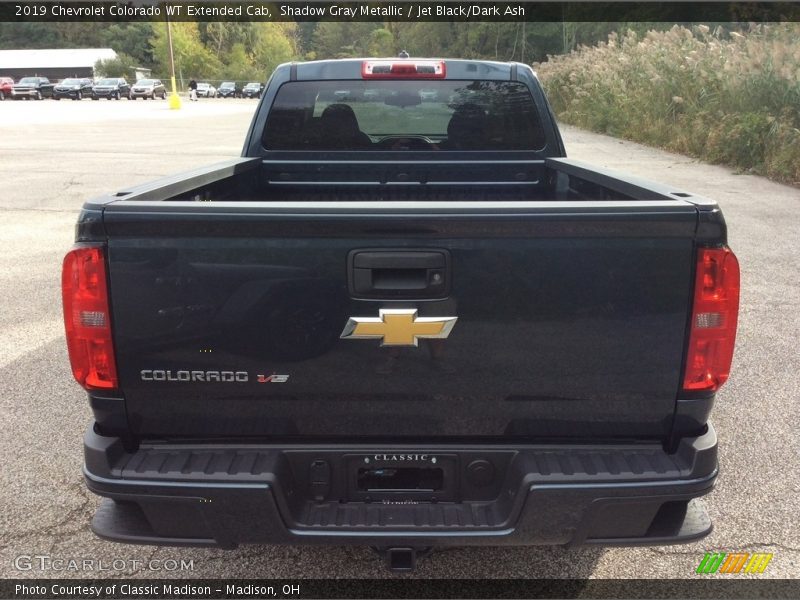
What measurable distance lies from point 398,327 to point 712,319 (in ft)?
3.22

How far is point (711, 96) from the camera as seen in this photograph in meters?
16.6

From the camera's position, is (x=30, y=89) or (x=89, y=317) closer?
(x=89, y=317)

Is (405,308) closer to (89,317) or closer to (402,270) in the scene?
(402,270)

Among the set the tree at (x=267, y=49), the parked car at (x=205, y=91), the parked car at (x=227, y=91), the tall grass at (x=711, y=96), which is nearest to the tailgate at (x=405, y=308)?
the tall grass at (x=711, y=96)

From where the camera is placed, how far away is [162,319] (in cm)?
210

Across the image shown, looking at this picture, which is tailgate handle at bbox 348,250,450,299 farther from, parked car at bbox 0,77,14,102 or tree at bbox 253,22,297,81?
tree at bbox 253,22,297,81

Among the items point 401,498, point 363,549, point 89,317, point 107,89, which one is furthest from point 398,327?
point 107,89

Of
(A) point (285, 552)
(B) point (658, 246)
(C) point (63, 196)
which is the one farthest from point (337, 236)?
(C) point (63, 196)

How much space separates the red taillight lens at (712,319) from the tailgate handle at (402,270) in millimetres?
784

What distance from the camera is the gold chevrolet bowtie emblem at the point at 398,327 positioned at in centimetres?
206

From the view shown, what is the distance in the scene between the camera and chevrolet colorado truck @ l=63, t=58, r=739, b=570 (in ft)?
6.70

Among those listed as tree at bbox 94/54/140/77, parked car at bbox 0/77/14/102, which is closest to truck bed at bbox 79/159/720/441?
parked car at bbox 0/77/14/102

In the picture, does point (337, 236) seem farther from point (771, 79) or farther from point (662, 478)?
point (771, 79)

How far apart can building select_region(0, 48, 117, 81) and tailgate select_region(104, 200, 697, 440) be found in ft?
344
